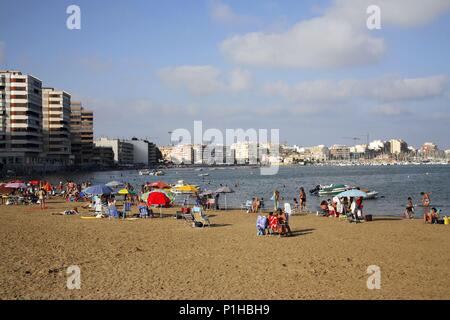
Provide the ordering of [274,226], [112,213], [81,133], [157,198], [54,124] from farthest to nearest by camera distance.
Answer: [81,133]
[54,124]
[112,213]
[157,198]
[274,226]

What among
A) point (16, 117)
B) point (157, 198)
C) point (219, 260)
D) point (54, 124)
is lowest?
point (219, 260)

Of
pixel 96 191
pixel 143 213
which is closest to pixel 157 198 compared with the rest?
pixel 143 213

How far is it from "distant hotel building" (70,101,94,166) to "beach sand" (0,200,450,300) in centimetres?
13491

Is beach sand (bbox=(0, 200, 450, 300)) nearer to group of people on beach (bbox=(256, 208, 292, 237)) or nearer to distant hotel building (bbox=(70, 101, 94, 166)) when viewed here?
group of people on beach (bbox=(256, 208, 292, 237))

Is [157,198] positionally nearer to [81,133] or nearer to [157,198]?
[157,198]

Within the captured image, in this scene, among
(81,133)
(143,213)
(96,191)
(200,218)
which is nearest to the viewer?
(200,218)

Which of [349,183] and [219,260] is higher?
[219,260]

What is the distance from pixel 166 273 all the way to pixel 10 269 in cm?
407

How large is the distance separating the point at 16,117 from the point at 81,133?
56.9 metres

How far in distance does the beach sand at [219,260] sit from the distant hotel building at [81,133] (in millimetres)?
134915

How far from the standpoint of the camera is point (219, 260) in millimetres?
13375

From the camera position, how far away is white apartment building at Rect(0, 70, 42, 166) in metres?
98.9

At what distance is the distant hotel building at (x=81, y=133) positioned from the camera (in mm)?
149212
